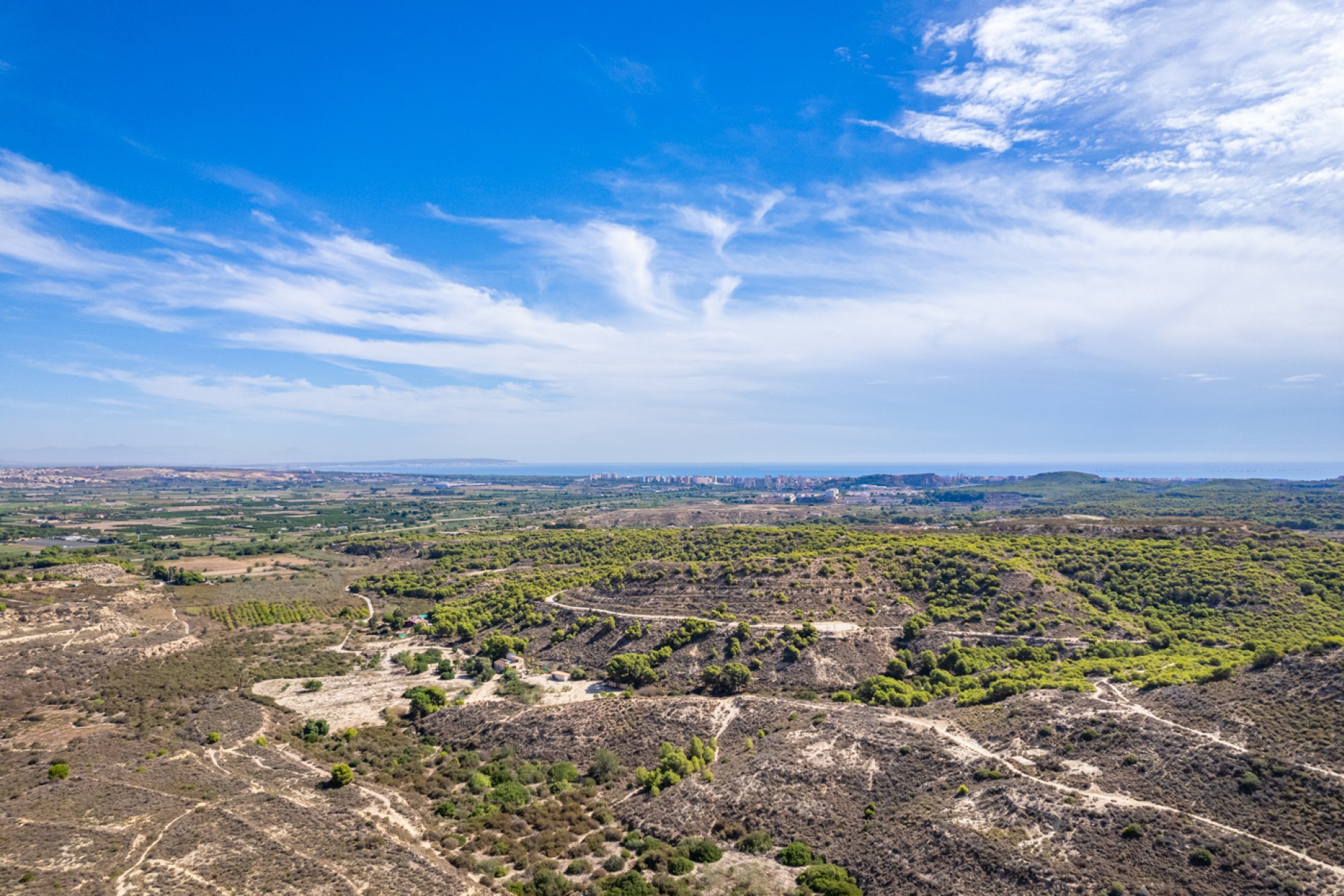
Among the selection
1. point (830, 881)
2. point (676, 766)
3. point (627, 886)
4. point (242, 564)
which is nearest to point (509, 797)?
point (676, 766)

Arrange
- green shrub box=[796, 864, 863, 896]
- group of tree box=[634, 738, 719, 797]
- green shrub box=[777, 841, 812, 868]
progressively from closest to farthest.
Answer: green shrub box=[796, 864, 863, 896], green shrub box=[777, 841, 812, 868], group of tree box=[634, 738, 719, 797]

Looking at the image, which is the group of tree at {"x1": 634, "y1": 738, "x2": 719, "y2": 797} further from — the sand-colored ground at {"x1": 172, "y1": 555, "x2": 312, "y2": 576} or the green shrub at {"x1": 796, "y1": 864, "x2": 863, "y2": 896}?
the sand-colored ground at {"x1": 172, "y1": 555, "x2": 312, "y2": 576}

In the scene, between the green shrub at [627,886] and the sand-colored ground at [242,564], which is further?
the sand-colored ground at [242,564]

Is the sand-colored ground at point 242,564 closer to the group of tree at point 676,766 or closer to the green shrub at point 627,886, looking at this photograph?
the group of tree at point 676,766

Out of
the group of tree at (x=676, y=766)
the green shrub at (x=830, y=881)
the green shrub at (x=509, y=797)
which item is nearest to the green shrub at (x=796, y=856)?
the green shrub at (x=830, y=881)

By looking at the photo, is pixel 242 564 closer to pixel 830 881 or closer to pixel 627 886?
pixel 627 886

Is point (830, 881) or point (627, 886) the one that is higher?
point (830, 881)

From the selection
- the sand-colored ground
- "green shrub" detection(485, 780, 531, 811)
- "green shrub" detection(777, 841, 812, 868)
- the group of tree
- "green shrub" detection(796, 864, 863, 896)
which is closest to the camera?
"green shrub" detection(796, 864, 863, 896)

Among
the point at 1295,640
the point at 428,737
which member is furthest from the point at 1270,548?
the point at 428,737

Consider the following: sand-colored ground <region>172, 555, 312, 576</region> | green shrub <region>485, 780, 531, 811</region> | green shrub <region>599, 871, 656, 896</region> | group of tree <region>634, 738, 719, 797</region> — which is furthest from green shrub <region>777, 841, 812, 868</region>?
sand-colored ground <region>172, 555, 312, 576</region>

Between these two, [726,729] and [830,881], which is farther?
[726,729]
